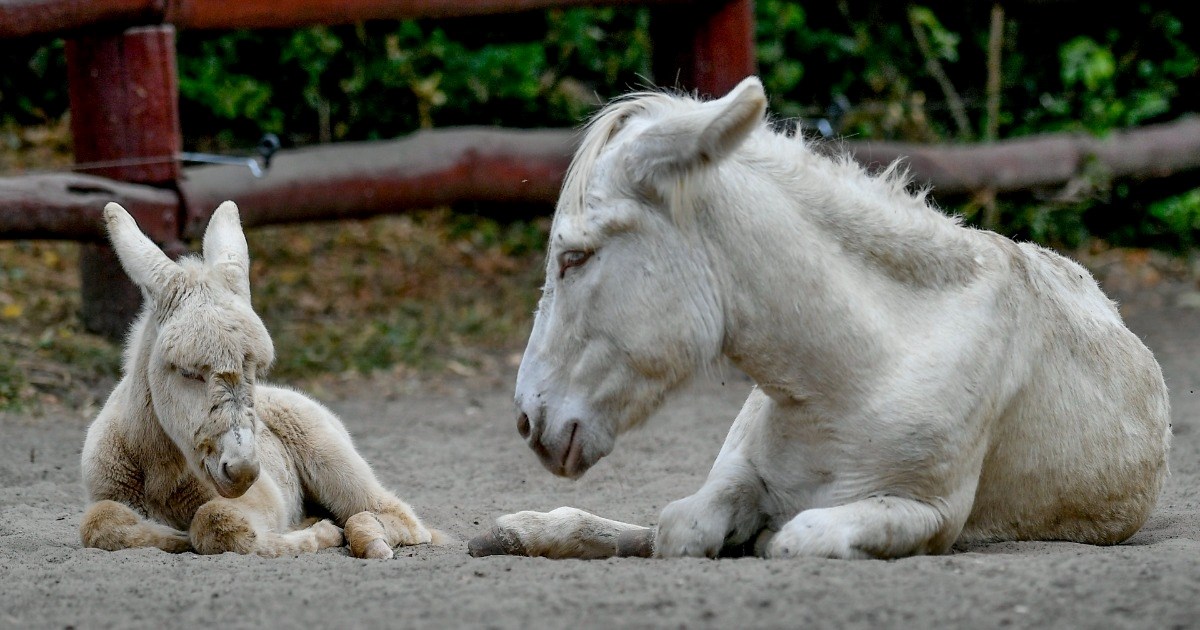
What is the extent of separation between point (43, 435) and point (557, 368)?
364cm

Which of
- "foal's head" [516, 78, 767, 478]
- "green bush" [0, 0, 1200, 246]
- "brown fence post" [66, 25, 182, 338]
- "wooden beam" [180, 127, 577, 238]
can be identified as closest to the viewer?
"foal's head" [516, 78, 767, 478]

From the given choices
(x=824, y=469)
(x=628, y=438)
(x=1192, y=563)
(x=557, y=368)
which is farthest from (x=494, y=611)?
(x=628, y=438)

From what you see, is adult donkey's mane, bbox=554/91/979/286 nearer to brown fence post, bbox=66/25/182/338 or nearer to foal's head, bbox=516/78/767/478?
foal's head, bbox=516/78/767/478

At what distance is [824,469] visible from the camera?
364 cm

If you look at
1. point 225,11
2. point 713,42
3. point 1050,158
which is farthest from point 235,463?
point 1050,158

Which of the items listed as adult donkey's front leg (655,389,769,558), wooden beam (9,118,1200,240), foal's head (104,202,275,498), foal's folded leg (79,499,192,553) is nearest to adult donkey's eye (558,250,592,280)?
adult donkey's front leg (655,389,769,558)

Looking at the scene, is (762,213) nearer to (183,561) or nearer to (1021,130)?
(183,561)

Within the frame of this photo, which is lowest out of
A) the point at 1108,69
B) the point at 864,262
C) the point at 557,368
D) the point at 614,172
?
the point at 557,368

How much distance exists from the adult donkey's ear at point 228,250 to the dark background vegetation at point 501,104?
3.50m

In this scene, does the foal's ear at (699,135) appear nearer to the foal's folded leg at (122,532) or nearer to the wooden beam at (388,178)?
the foal's folded leg at (122,532)

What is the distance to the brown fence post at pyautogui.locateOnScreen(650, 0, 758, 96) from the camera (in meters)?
8.44

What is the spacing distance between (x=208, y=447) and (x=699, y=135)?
1.70 metres

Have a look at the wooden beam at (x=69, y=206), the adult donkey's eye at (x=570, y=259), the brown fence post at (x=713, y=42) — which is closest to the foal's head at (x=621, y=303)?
the adult donkey's eye at (x=570, y=259)

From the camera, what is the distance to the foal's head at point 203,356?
3.71 meters
